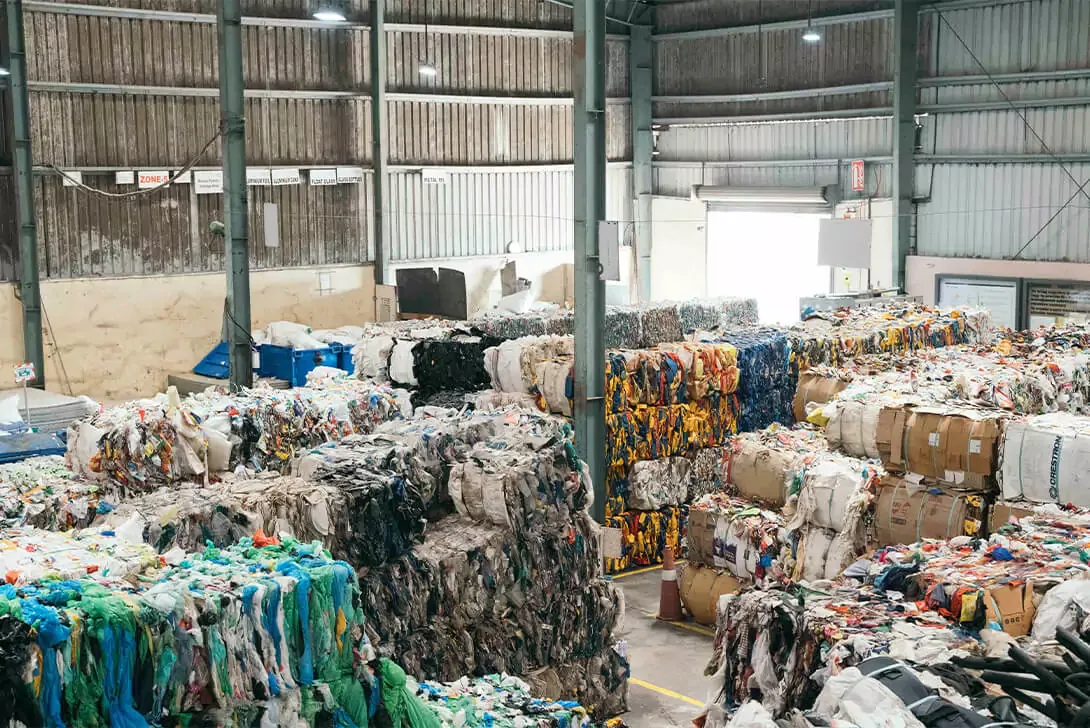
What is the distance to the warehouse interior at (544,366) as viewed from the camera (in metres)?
6.82

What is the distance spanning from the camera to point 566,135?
94.8 feet

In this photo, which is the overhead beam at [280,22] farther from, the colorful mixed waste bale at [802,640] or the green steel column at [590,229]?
the colorful mixed waste bale at [802,640]

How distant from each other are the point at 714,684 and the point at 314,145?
18.6 m

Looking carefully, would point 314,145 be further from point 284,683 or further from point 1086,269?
point 284,683

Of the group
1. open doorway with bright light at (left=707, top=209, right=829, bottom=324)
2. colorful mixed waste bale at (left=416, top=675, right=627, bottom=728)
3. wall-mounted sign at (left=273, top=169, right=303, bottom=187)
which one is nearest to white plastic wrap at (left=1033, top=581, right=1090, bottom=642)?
colorful mixed waste bale at (left=416, top=675, right=627, bottom=728)

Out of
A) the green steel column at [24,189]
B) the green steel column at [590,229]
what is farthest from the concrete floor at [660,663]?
the green steel column at [24,189]

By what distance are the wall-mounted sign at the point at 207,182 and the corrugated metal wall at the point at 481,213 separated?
158 inches

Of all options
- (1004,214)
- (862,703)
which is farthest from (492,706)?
(1004,214)

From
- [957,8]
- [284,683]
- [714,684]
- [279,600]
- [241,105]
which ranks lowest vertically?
[714,684]

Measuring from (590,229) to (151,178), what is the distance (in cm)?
1127

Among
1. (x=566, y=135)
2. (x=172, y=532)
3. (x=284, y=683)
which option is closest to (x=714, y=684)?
(x=284, y=683)

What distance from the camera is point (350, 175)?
25016mm

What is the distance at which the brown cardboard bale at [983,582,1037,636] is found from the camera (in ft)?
23.6

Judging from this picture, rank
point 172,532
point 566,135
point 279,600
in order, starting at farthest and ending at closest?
point 566,135 → point 172,532 → point 279,600
